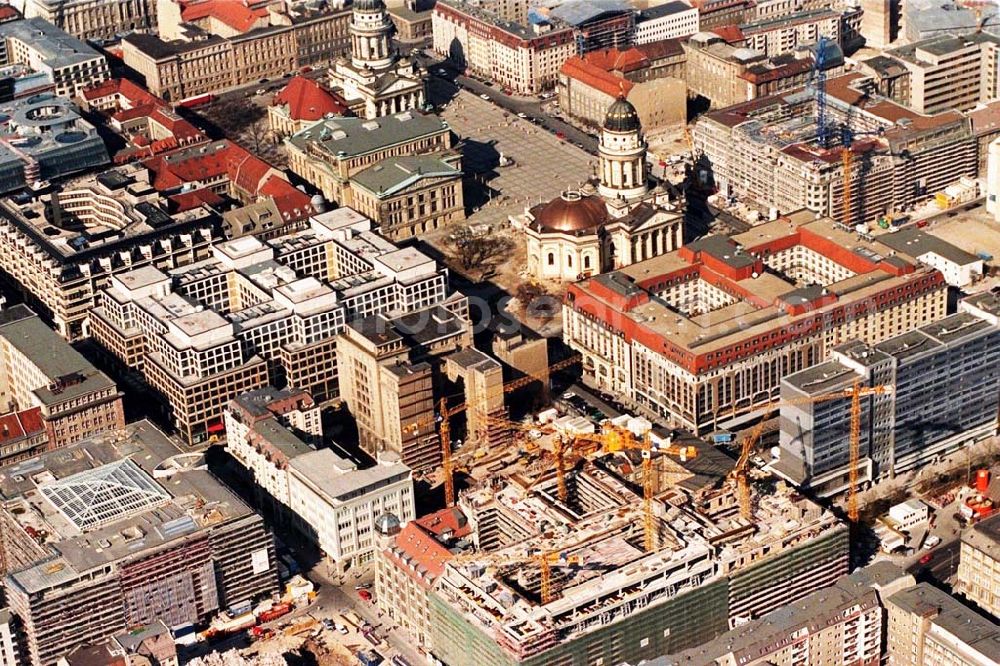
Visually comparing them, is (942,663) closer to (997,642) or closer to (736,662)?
(997,642)

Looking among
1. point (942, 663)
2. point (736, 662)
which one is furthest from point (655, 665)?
point (942, 663)

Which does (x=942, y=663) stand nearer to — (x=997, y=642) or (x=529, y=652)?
(x=997, y=642)

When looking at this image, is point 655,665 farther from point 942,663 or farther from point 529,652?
point 942,663

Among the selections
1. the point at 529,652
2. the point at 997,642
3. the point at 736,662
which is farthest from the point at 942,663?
the point at 529,652

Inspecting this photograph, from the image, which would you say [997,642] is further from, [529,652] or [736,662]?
[529,652]

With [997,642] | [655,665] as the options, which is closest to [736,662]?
[655,665]

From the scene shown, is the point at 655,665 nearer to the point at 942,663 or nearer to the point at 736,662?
the point at 736,662

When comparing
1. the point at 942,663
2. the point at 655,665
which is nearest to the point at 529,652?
the point at 655,665
